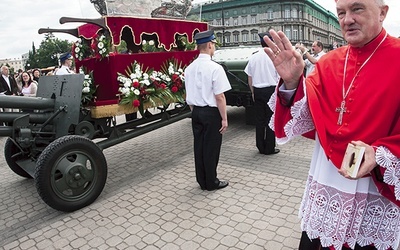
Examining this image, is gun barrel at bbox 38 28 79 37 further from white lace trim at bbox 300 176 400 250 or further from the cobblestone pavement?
white lace trim at bbox 300 176 400 250

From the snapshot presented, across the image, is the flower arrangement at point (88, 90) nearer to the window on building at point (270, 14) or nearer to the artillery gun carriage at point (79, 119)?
the artillery gun carriage at point (79, 119)

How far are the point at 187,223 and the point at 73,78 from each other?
2.58m

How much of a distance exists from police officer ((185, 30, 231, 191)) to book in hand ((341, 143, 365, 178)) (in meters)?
2.52

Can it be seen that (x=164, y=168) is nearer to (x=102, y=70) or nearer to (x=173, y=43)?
(x=102, y=70)

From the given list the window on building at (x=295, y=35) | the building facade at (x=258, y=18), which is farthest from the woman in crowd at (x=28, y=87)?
the window on building at (x=295, y=35)

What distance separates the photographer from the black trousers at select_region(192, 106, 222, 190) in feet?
12.9

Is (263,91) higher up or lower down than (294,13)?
lower down

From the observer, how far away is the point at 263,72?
17.0ft

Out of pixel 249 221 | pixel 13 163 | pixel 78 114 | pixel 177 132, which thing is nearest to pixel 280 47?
pixel 249 221

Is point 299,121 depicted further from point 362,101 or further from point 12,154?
point 12,154

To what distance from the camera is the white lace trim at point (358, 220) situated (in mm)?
1529

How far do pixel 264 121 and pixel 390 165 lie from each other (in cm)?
401

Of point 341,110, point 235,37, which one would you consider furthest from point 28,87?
point 235,37

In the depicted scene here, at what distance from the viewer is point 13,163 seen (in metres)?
4.74
